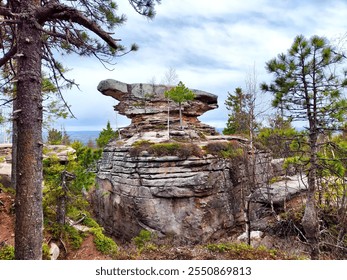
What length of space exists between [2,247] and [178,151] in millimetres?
11724

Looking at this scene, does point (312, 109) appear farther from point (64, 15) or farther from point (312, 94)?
point (64, 15)

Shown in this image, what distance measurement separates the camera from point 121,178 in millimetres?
16641

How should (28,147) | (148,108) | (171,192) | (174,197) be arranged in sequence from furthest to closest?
(148,108)
(174,197)
(171,192)
(28,147)

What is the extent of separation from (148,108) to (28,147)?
2146 centimetres

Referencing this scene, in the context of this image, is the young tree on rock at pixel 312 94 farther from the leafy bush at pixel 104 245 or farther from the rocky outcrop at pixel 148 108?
the rocky outcrop at pixel 148 108

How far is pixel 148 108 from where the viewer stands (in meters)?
24.4

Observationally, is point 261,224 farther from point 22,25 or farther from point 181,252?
point 22,25

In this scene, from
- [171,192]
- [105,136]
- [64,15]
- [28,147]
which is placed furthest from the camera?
[105,136]

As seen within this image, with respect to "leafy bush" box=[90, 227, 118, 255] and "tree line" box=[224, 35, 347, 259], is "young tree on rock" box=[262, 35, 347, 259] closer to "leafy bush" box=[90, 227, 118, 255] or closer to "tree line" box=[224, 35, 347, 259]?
"tree line" box=[224, 35, 347, 259]

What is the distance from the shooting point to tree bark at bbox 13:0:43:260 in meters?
3.15

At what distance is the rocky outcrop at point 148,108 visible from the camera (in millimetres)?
23266

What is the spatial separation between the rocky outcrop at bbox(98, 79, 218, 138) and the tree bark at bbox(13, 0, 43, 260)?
61.4 ft

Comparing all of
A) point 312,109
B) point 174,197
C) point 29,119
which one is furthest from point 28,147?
point 174,197

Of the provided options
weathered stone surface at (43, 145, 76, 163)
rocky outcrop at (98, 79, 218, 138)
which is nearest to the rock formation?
rocky outcrop at (98, 79, 218, 138)
